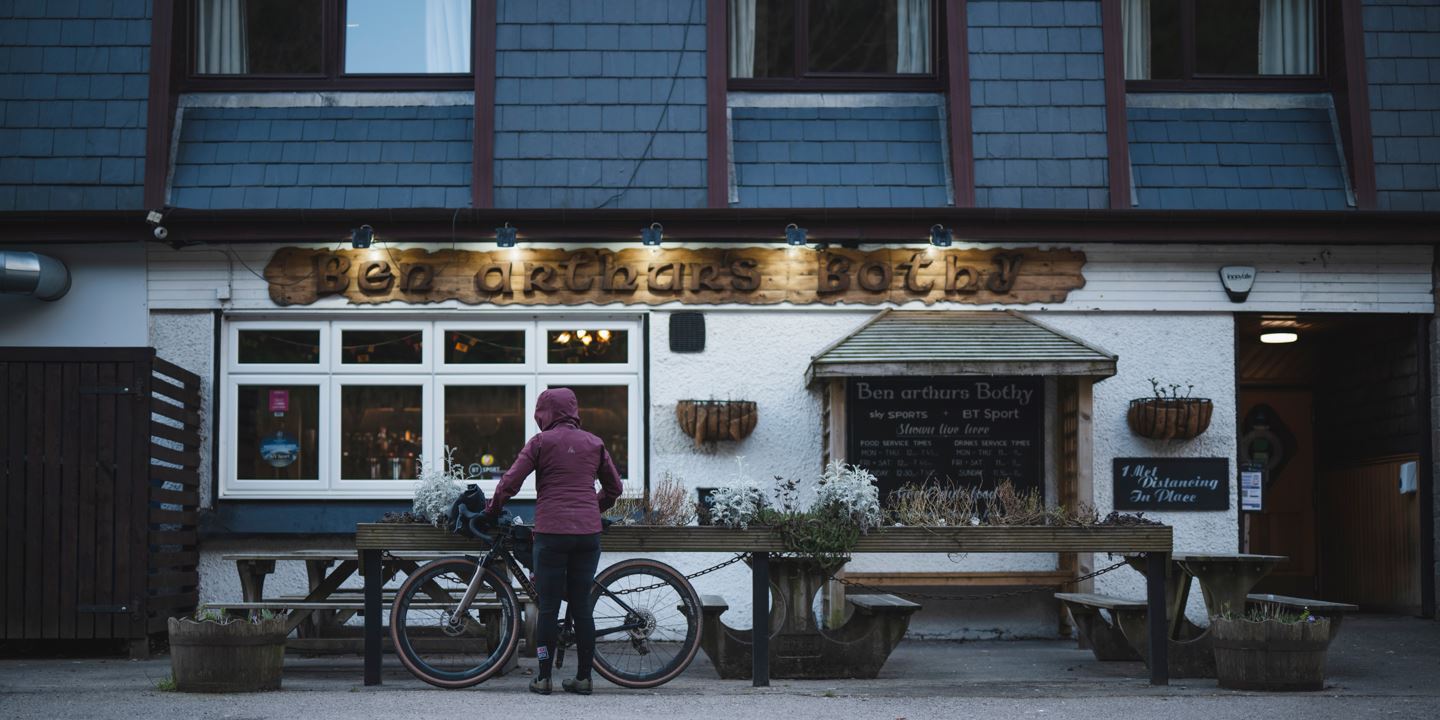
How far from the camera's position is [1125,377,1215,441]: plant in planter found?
1222 cm

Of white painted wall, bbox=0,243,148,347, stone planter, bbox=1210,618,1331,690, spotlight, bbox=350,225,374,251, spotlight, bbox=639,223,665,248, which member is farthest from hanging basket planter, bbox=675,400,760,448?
white painted wall, bbox=0,243,148,347

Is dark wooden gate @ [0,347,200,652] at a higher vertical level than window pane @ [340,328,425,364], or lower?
lower

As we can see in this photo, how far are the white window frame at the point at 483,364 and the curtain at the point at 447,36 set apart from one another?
2.11 metres

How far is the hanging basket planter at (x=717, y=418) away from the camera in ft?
39.6

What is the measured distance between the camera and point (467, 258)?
12406 mm

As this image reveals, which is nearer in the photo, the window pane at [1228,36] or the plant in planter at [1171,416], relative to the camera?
the plant in planter at [1171,416]

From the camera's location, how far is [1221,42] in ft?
43.9

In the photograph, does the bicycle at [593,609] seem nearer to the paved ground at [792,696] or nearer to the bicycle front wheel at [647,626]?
the bicycle front wheel at [647,626]

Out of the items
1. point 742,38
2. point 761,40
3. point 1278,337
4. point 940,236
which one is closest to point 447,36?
point 742,38

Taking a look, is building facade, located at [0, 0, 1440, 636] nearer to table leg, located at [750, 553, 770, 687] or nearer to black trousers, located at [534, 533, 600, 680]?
table leg, located at [750, 553, 770, 687]

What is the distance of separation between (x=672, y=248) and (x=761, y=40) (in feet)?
6.59

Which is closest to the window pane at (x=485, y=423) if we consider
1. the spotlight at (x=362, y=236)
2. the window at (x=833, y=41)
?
the spotlight at (x=362, y=236)

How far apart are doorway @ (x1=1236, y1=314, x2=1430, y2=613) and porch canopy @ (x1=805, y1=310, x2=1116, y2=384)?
6.49ft

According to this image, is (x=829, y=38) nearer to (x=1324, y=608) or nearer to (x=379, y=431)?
(x=379, y=431)
